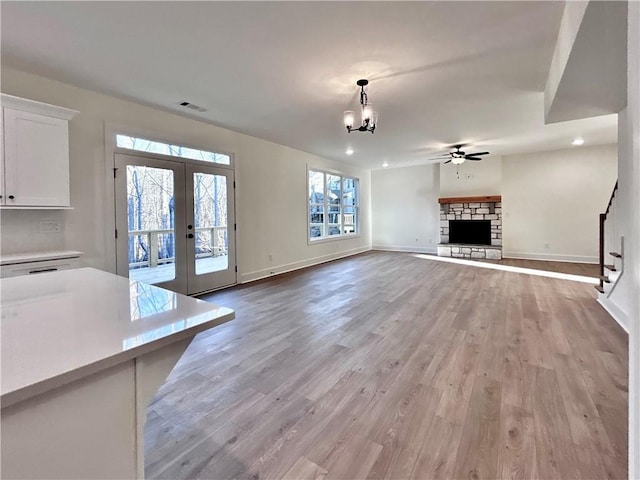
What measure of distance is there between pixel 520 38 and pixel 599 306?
3.40 m

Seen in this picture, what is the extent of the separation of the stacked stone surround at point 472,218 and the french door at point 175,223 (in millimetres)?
5925

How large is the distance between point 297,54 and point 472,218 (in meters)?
7.10

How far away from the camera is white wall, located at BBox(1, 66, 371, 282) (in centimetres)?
306

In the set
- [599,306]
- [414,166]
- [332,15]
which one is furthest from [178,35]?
[414,166]

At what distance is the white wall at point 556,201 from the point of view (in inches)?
261

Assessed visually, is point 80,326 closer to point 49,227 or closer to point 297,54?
point 297,54

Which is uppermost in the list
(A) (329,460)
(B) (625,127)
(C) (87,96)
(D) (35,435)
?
(C) (87,96)

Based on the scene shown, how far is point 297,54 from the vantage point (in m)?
2.67

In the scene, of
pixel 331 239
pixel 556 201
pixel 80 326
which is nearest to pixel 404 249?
pixel 331 239

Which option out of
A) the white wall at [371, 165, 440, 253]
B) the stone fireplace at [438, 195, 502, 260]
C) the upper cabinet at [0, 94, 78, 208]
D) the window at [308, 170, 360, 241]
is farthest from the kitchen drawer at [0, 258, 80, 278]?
the white wall at [371, 165, 440, 253]

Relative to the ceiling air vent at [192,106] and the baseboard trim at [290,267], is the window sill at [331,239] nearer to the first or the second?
the baseboard trim at [290,267]

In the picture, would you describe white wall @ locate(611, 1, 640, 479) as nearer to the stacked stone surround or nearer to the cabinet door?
the cabinet door

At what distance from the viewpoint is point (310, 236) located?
23.2ft

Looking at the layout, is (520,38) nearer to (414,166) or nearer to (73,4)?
(73,4)
